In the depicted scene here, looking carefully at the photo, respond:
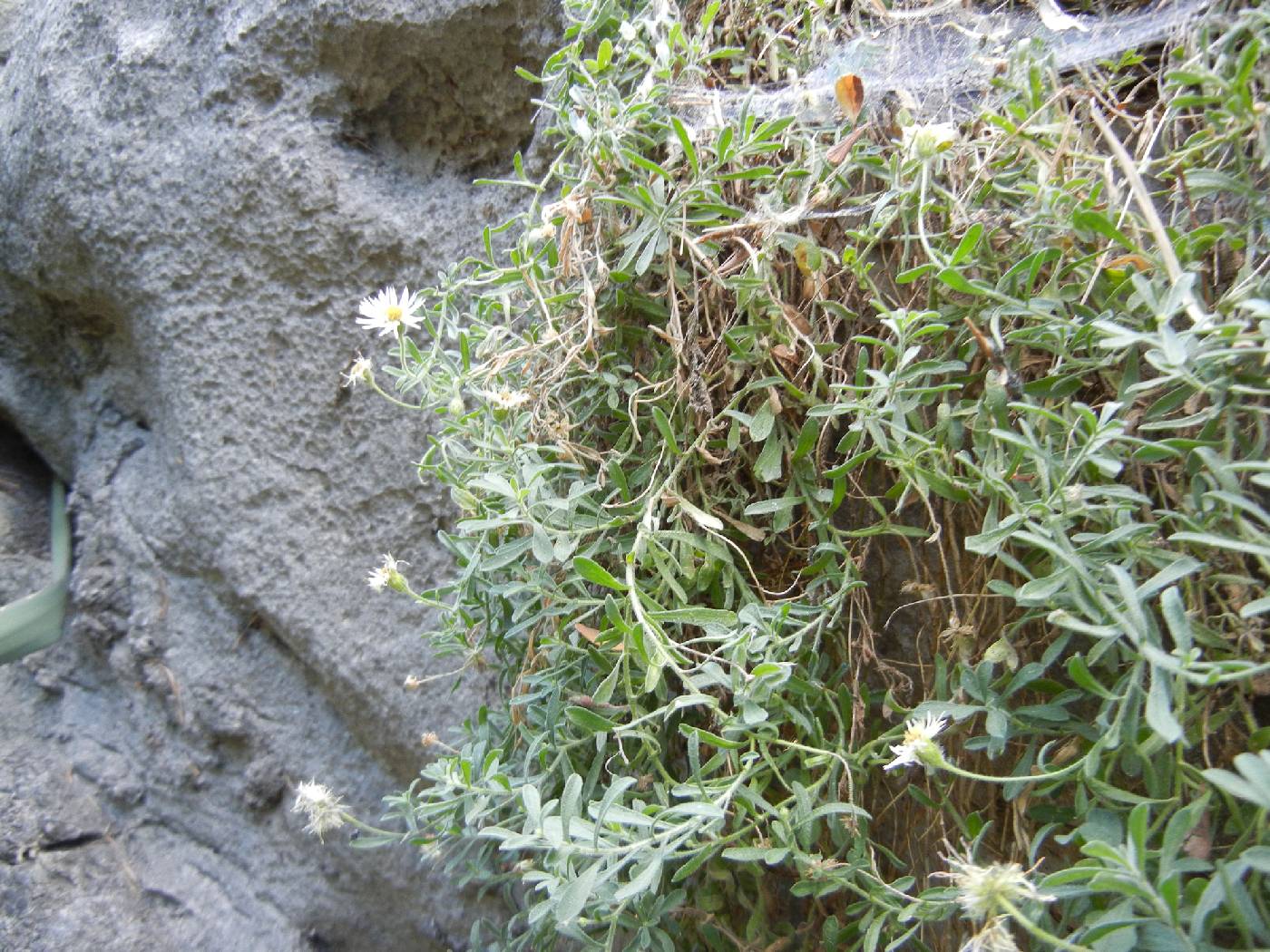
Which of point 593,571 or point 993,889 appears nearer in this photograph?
point 993,889

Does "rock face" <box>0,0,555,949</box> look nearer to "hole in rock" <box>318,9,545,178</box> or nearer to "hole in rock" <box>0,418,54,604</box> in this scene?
"hole in rock" <box>318,9,545,178</box>

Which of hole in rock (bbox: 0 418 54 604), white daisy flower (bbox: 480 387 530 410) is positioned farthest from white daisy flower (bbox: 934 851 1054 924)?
hole in rock (bbox: 0 418 54 604)

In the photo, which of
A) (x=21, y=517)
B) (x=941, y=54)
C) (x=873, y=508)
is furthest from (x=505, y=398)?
(x=21, y=517)

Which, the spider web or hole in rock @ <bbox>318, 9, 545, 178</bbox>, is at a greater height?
hole in rock @ <bbox>318, 9, 545, 178</bbox>

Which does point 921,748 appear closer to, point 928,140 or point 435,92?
point 928,140

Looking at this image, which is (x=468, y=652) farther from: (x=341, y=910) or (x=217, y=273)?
(x=217, y=273)

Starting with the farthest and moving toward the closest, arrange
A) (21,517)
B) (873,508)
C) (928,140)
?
(21,517), (873,508), (928,140)
